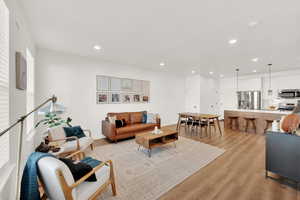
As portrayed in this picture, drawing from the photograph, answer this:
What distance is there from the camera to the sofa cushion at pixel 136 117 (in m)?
5.00

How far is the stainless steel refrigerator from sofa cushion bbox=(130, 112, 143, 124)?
6.20m

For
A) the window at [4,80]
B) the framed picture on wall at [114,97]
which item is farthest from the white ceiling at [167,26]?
the framed picture on wall at [114,97]

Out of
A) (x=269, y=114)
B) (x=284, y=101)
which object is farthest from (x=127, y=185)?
(x=284, y=101)

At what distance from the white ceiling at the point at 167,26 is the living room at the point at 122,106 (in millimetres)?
22

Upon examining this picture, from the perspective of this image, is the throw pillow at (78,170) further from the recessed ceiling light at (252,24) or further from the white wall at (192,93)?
the white wall at (192,93)

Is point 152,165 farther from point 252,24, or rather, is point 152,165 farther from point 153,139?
point 252,24

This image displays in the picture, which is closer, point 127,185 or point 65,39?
point 127,185

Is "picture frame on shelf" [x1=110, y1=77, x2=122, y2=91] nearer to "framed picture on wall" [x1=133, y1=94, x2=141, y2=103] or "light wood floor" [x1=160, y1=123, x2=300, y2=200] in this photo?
"framed picture on wall" [x1=133, y1=94, x2=141, y2=103]

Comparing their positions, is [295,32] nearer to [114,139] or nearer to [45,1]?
[45,1]

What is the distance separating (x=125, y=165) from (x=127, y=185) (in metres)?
0.65

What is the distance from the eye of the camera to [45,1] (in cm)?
188

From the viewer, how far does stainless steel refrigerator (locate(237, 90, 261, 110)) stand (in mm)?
6965

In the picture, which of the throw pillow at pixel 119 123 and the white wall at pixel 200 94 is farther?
Result: the white wall at pixel 200 94

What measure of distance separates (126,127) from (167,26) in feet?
10.4
